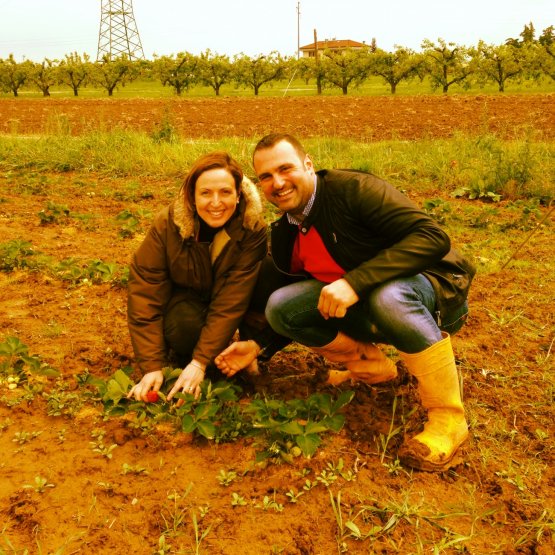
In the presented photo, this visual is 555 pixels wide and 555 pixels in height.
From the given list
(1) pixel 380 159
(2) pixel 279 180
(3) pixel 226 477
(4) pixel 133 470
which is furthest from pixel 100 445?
(1) pixel 380 159

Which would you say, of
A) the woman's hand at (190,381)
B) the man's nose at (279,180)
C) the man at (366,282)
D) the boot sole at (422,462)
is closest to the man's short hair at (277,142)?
the man at (366,282)

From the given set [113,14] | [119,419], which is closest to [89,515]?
[119,419]

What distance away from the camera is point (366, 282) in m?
2.08

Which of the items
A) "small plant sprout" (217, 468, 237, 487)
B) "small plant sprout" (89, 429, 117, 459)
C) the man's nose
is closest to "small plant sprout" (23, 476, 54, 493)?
"small plant sprout" (89, 429, 117, 459)

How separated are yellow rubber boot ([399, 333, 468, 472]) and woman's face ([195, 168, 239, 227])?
99 centimetres

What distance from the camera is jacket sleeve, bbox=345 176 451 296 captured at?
2.07 metres

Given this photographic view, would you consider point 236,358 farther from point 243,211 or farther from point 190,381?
point 243,211

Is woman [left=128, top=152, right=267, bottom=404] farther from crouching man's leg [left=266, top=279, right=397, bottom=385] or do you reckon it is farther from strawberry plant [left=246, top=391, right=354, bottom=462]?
strawberry plant [left=246, top=391, right=354, bottom=462]

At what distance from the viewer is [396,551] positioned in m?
1.73

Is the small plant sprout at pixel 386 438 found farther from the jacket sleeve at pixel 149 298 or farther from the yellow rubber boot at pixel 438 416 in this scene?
the jacket sleeve at pixel 149 298

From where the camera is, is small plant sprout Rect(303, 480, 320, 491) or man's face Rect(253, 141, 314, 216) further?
man's face Rect(253, 141, 314, 216)

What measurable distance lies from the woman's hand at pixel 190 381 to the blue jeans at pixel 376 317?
1.26ft

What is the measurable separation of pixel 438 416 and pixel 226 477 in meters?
0.84

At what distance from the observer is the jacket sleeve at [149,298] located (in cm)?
251
